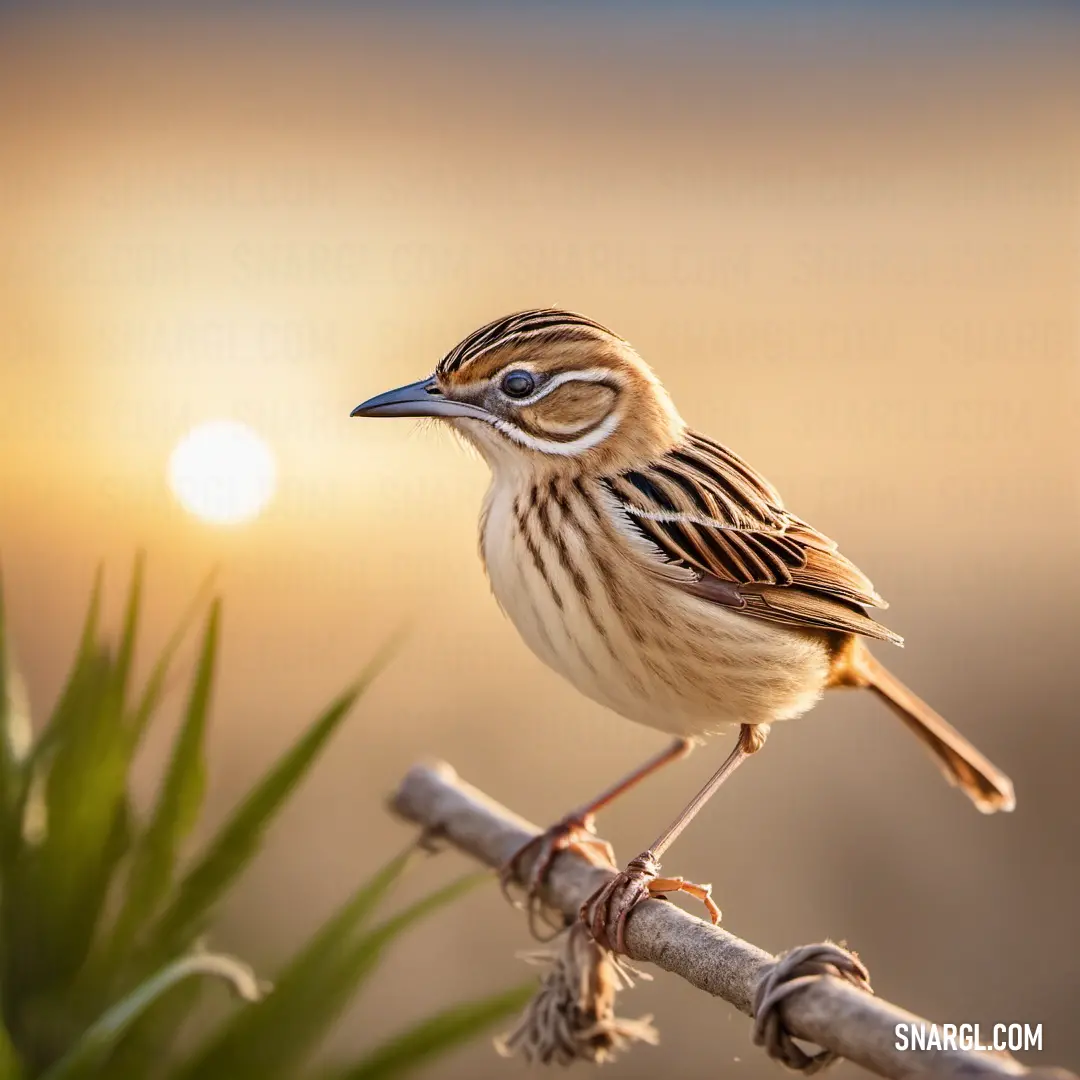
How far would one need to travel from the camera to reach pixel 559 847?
454cm

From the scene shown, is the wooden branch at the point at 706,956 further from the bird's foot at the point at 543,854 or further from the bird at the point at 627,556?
the bird at the point at 627,556

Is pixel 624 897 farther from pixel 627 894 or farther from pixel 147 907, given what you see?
pixel 147 907

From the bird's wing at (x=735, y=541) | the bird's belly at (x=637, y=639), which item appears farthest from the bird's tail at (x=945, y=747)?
the bird's belly at (x=637, y=639)

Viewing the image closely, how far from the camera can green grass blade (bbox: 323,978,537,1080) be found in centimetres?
361

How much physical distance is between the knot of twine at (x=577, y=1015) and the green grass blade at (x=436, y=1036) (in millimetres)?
129

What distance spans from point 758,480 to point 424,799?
141 centimetres

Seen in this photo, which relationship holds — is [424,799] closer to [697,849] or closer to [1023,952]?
[697,849]

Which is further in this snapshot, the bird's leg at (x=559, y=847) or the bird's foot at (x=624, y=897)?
the bird's leg at (x=559, y=847)

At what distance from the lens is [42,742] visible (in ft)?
13.1

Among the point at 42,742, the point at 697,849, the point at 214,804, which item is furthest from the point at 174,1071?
the point at 697,849

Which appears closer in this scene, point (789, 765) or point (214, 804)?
point (214, 804)

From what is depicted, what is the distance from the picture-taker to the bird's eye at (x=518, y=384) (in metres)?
4.02

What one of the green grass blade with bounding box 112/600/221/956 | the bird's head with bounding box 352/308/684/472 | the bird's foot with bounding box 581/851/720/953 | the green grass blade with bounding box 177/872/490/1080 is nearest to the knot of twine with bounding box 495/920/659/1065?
the bird's foot with bounding box 581/851/720/953

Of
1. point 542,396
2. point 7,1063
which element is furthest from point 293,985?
point 542,396
